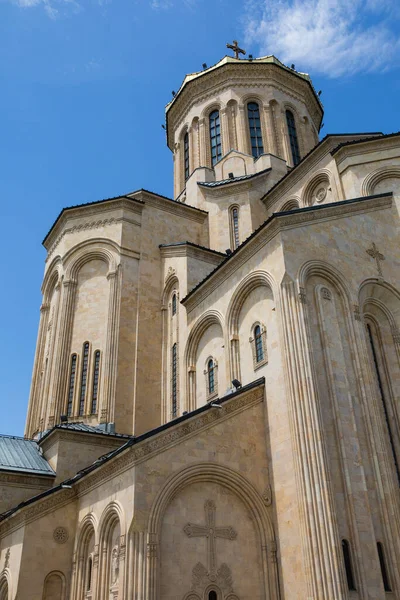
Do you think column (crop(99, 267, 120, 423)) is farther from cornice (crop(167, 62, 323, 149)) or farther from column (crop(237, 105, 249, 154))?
cornice (crop(167, 62, 323, 149))

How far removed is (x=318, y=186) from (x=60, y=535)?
17.2 m

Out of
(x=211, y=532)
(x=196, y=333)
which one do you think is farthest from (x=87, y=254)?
(x=211, y=532)

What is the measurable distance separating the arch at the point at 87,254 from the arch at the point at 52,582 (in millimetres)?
13363

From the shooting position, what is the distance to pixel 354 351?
53.7 ft

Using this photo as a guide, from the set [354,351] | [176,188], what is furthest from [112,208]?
[354,351]

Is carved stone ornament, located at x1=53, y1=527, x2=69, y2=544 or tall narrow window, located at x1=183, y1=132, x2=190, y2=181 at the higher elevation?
tall narrow window, located at x1=183, y1=132, x2=190, y2=181

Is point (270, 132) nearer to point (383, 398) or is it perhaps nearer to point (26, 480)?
point (383, 398)

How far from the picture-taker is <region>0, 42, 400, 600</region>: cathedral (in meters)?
13.7

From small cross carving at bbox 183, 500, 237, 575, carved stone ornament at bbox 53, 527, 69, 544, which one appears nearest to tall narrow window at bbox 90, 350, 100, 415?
carved stone ornament at bbox 53, 527, 69, 544

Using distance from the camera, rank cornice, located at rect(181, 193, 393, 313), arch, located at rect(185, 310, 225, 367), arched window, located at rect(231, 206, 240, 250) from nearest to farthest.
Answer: cornice, located at rect(181, 193, 393, 313), arch, located at rect(185, 310, 225, 367), arched window, located at rect(231, 206, 240, 250)

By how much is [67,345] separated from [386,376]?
531 inches

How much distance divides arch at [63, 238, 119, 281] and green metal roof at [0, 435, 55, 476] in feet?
25.2

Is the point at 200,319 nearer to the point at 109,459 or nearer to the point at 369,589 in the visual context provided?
the point at 109,459

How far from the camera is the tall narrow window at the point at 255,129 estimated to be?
31867mm
